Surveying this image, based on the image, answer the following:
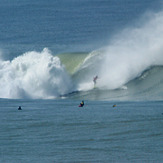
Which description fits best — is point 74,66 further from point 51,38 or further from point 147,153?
point 51,38

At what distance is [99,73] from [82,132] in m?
13.8

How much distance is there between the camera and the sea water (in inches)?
890

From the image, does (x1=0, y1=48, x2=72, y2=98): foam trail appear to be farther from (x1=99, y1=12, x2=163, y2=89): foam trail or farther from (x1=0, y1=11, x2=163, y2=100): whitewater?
(x1=99, y1=12, x2=163, y2=89): foam trail

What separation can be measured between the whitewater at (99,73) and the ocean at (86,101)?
0.18ft

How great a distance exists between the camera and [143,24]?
4991cm

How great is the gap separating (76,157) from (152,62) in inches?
705

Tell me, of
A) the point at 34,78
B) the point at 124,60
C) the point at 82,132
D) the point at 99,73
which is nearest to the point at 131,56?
the point at 124,60

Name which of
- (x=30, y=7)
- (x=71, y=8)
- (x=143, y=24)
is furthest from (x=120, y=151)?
(x=30, y=7)

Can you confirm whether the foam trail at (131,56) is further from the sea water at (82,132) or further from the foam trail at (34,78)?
the sea water at (82,132)

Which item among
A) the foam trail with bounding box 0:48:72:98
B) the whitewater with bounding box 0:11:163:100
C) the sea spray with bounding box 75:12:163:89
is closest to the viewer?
the whitewater with bounding box 0:11:163:100

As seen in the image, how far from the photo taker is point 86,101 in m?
35.0

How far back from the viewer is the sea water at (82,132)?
22609mm

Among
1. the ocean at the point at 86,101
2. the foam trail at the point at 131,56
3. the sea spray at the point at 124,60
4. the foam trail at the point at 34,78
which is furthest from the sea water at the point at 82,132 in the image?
the foam trail at the point at 34,78

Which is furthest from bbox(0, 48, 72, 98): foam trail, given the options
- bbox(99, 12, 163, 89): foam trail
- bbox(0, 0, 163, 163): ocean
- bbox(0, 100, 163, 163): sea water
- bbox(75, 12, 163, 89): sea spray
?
bbox(0, 100, 163, 163): sea water
